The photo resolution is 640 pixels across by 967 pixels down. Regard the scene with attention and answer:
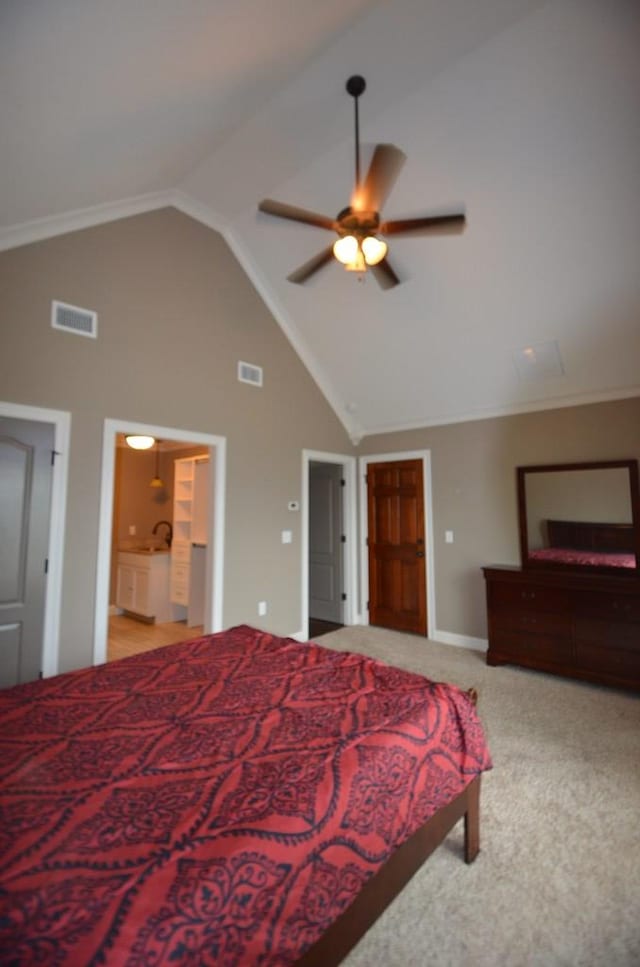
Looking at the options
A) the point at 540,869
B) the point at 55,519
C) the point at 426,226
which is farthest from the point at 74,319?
the point at 540,869

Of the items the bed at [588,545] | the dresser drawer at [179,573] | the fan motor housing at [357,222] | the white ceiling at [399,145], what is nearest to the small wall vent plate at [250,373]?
the white ceiling at [399,145]

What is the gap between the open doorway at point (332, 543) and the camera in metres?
5.47

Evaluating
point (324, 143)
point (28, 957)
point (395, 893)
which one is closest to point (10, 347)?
point (324, 143)

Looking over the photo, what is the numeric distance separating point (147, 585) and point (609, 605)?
4965mm

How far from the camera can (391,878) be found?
1.30m

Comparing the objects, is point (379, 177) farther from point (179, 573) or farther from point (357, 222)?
point (179, 573)

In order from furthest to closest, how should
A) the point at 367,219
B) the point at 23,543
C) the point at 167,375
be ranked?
1. the point at 167,375
2. the point at 23,543
3. the point at 367,219

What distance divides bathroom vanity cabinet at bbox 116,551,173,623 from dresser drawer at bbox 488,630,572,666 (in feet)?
12.9

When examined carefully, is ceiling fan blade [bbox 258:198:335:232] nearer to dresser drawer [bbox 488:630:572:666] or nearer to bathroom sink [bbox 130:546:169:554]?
dresser drawer [bbox 488:630:572:666]

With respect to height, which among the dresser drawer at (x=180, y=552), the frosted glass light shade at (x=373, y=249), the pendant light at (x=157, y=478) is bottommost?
the dresser drawer at (x=180, y=552)

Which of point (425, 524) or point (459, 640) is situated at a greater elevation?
point (425, 524)

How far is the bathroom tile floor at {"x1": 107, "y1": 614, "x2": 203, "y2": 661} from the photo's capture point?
4367mm

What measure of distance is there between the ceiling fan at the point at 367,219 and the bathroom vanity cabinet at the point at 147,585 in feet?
14.3

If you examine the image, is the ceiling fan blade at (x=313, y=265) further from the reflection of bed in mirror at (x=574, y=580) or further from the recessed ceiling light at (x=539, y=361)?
the reflection of bed in mirror at (x=574, y=580)
